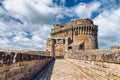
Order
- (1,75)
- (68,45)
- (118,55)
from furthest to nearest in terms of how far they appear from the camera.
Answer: (68,45), (118,55), (1,75)

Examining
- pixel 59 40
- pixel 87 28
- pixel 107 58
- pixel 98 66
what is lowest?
pixel 98 66

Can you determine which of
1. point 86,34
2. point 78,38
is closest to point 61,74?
point 78,38

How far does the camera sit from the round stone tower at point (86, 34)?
4531 cm

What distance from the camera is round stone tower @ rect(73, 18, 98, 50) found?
45.3 meters

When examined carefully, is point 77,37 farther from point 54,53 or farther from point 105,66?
point 105,66

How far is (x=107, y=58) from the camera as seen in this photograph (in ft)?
16.1

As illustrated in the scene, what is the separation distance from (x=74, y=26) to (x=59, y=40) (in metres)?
6.62

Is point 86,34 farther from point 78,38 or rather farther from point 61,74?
point 61,74

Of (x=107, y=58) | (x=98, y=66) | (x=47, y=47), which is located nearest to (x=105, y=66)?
(x=107, y=58)

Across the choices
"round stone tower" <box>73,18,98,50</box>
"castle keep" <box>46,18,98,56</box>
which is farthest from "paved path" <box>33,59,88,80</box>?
"round stone tower" <box>73,18,98,50</box>

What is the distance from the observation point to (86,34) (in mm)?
45969

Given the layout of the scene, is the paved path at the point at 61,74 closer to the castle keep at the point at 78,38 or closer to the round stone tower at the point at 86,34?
the castle keep at the point at 78,38

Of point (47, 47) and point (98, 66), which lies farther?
point (47, 47)

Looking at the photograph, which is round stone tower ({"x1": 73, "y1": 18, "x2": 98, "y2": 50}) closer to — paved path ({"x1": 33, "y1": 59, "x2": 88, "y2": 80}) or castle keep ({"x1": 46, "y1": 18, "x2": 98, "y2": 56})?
castle keep ({"x1": 46, "y1": 18, "x2": 98, "y2": 56})
